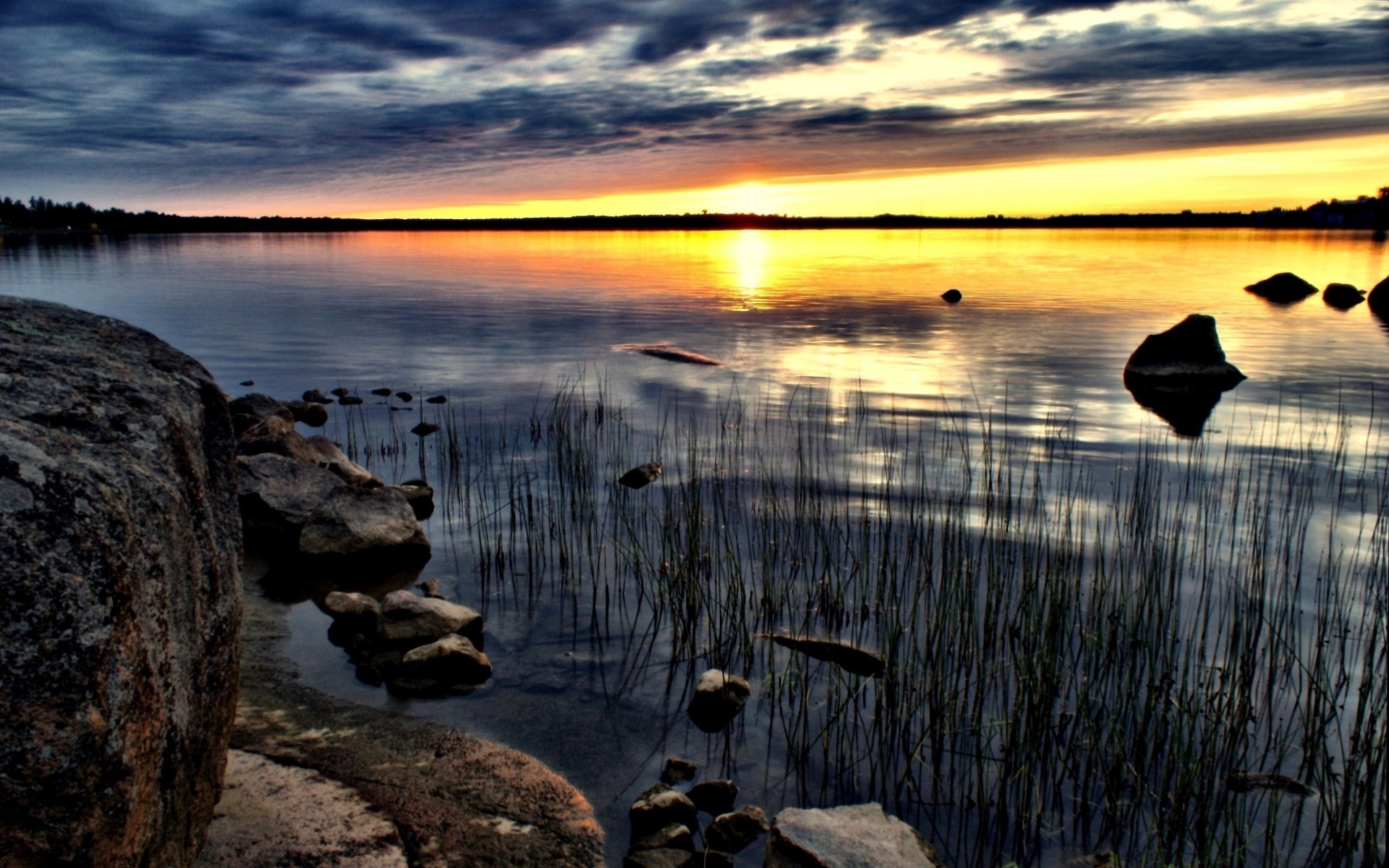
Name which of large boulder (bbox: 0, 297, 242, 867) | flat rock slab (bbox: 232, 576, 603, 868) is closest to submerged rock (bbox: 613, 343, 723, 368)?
flat rock slab (bbox: 232, 576, 603, 868)

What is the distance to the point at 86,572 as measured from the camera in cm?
261

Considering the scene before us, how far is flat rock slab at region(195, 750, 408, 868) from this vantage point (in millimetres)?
3512

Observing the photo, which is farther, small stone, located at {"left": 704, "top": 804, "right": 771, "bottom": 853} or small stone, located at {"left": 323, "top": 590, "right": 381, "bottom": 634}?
small stone, located at {"left": 323, "top": 590, "right": 381, "bottom": 634}

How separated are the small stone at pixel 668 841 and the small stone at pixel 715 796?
32cm

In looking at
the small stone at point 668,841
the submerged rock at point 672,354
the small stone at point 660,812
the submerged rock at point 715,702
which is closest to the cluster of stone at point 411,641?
the submerged rock at point 715,702

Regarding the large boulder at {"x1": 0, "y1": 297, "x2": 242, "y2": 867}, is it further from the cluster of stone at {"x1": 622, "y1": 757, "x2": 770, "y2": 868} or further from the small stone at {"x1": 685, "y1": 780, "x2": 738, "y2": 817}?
the small stone at {"x1": 685, "y1": 780, "x2": 738, "y2": 817}

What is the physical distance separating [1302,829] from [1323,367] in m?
19.7

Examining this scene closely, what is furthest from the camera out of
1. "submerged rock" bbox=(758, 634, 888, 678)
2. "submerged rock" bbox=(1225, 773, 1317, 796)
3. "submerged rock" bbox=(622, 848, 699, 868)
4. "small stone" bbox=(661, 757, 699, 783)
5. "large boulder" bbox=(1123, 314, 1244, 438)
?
"large boulder" bbox=(1123, 314, 1244, 438)

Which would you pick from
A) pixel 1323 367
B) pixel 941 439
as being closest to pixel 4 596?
pixel 941 439

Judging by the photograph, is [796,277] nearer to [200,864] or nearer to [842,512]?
[842,512]

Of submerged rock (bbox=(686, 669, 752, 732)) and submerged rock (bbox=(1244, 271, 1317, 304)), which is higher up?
submerged rock (bbox=(1244, 271, 1317, 304))

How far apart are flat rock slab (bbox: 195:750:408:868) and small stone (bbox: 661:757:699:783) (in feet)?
4.71

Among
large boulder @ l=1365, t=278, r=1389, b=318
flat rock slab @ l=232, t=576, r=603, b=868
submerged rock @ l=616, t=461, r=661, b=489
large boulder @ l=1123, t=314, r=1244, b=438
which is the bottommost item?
flat rock slab @ l=232, t=576, r=603, b=868

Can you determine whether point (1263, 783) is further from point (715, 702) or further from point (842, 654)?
point (715, 702)
